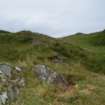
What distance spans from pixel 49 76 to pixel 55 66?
221 cm

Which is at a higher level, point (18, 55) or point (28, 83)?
point (18, 55)

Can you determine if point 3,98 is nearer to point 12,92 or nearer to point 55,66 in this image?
point 12,92

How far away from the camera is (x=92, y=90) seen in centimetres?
1841

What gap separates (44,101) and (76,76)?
459 cm

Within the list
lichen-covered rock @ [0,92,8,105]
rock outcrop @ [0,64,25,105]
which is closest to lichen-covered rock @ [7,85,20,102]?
rock outcrop @ [0,64,25,105]

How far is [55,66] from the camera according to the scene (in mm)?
21953

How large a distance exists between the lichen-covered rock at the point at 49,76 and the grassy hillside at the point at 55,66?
0.50m

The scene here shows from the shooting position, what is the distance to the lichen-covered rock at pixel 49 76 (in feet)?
64.2

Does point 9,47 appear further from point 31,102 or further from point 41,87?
point 31,102

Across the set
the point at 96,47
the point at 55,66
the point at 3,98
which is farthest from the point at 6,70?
the point at 96,47

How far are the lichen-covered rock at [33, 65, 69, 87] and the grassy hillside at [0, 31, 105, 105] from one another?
496 mm

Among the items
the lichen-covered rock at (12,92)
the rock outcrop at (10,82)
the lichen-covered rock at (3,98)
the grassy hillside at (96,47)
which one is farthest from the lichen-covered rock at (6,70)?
the grassy hillside at (96,47)

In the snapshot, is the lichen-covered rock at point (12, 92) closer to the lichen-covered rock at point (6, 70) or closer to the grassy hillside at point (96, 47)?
the lichen-covered rock at point (6, 70)

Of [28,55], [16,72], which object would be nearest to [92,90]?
[16,72]
